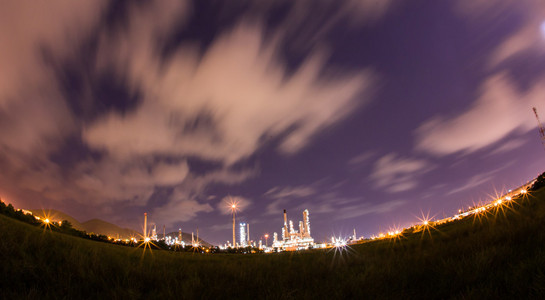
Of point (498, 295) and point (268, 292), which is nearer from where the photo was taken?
A: point (498, 295)

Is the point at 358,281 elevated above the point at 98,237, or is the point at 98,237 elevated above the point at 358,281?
the point at 98,237

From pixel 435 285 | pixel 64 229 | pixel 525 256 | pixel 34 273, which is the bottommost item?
pixel 435 285

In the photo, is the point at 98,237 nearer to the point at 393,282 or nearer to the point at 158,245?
Result: the point at 158,245

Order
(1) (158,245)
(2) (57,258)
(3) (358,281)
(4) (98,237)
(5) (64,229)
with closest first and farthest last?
(3) (358,281) < (2) (57,258) < (5) (64,229) < (4) (98,237) < (1) (158,245)

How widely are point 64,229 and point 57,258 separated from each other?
489 inches

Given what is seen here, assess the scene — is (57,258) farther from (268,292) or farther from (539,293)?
(539,293)

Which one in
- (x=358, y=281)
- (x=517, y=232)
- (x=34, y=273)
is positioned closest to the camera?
(x=34, y=273)

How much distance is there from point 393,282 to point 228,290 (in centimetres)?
276

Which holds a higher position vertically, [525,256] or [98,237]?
[98,237]

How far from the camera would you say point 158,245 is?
62.2 feet

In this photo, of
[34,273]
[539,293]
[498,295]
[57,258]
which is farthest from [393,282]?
[57,258]

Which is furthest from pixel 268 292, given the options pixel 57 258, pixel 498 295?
pixel 57 258

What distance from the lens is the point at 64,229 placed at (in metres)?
13.8

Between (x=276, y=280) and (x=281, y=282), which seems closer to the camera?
(x=281, y=282)
